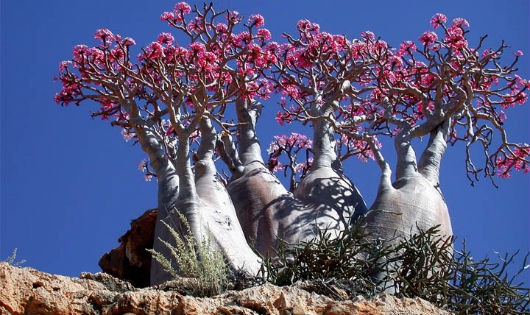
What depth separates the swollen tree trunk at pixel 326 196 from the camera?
7.74 metres

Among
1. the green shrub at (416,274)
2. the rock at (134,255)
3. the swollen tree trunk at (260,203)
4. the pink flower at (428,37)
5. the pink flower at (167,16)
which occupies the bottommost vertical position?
the green shrub at (416,274)

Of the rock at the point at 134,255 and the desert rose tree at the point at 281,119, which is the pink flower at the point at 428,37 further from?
the rock at the point at 134,255

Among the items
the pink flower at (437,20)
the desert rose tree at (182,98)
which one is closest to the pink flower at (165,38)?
the desert rose tree at (182,98)

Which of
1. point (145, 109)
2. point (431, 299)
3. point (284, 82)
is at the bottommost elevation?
point (431, 299)

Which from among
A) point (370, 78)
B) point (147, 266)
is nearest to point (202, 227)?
point (147, 266)

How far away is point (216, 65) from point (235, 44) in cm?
68

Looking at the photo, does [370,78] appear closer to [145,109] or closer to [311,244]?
[145,109]

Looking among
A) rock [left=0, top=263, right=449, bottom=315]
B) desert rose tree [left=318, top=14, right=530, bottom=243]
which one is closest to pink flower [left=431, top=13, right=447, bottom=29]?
desert rose tree [left=318, top=14, right=530, bottom=243]

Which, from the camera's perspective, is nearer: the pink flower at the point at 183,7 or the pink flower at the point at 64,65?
the pink flower at the point at 64,65

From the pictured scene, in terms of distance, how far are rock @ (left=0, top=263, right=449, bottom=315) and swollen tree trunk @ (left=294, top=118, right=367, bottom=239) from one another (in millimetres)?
2587

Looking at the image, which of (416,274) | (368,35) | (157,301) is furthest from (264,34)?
(157,301)

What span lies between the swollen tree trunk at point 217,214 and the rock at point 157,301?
1.72m

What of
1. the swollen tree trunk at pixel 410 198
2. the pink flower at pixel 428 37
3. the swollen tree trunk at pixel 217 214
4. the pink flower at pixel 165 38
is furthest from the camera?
the pink flower at pixel 428 37

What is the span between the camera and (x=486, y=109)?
34.3 ft
